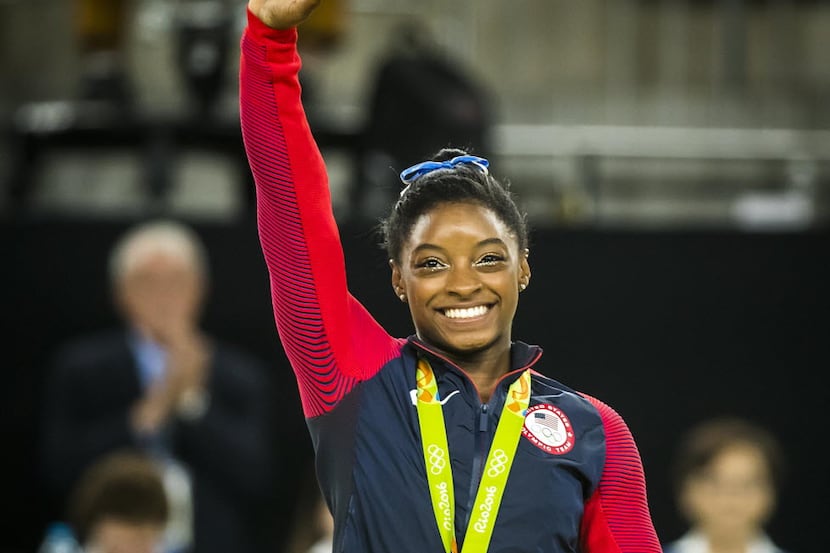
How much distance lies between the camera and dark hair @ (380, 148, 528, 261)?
204 cm

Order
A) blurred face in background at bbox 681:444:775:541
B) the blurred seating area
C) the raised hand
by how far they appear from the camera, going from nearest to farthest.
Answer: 1. the raised hand
2. blurred face in background at bbox 681:444:775:541
3. the blurred seating area

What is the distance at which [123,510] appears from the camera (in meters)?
4.08

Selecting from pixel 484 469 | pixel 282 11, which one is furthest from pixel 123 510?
pixel 282 11

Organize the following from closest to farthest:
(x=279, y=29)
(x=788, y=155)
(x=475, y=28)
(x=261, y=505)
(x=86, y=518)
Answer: (x=279, y=29)
(x=86, y=518)
(x=261, y=505)
(x=788, y=155)
(x=475, y=28)

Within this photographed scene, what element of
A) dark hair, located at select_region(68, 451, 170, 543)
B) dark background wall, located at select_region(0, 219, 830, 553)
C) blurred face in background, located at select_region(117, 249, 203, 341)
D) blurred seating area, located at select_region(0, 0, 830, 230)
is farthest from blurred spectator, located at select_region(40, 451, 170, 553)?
blurred seating area, located at select_region(0, 0, 830, 230)

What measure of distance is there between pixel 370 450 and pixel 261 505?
3.59 metres

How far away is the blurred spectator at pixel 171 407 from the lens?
4.59 metres

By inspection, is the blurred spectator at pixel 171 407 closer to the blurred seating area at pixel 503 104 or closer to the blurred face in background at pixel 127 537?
the blurred face in background at pixel 127 537

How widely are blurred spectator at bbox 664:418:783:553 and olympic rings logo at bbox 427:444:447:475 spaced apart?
219cm

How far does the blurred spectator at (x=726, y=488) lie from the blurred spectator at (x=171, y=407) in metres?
1.37

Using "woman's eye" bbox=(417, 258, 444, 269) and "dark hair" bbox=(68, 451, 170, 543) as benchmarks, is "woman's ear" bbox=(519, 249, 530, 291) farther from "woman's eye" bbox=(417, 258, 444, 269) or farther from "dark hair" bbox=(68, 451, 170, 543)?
"dark hair" bbox=(68, 451, 170, 543)

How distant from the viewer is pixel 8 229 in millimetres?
5605

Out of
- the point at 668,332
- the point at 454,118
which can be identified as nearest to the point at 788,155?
the point at 668,332

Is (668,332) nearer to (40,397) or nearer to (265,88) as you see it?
(40,397)
